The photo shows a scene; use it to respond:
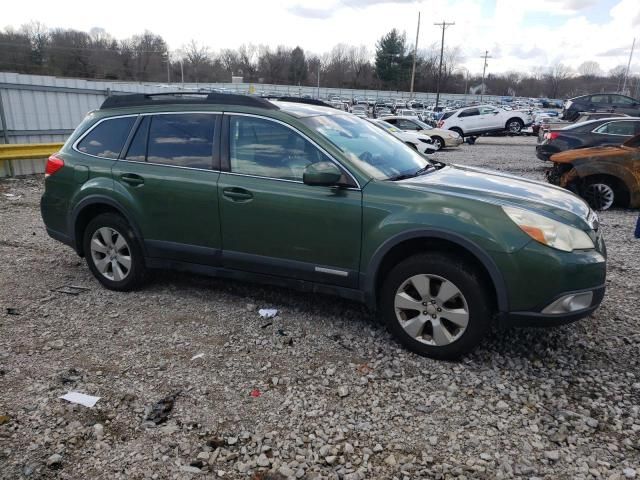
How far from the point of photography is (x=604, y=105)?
90.1ft

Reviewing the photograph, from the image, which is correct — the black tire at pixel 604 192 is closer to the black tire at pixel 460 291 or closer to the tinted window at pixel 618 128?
the tinted window at pixel 618 128

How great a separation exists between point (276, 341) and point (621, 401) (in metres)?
2.37

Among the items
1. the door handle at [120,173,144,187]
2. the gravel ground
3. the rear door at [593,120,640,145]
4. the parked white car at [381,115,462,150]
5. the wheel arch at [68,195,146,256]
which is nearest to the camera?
the gravel ground

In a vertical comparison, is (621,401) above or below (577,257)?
below

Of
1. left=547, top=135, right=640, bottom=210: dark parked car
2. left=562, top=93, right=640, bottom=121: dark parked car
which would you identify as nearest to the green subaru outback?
left=547, top=135, right=640, bottom=210: dark parked car

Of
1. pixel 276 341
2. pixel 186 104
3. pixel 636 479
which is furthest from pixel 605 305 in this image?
pixel 186 104

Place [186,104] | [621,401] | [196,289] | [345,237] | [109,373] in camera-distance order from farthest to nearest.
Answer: [196,289] < [186,104] < [345,237] < [109,373] < [621,401]

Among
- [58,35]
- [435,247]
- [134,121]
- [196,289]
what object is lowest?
[196,289]

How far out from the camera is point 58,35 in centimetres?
7644

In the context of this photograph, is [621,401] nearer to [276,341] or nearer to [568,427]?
[568,427]

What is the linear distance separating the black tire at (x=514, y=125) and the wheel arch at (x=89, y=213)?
85.6 feet

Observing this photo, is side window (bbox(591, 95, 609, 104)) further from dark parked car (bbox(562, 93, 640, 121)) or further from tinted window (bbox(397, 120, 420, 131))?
tinted window (bbox(397, 120, 420, 131))

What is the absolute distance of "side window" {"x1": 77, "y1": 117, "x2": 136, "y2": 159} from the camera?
469 centimetres

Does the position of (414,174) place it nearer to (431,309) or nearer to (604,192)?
(431,309)
